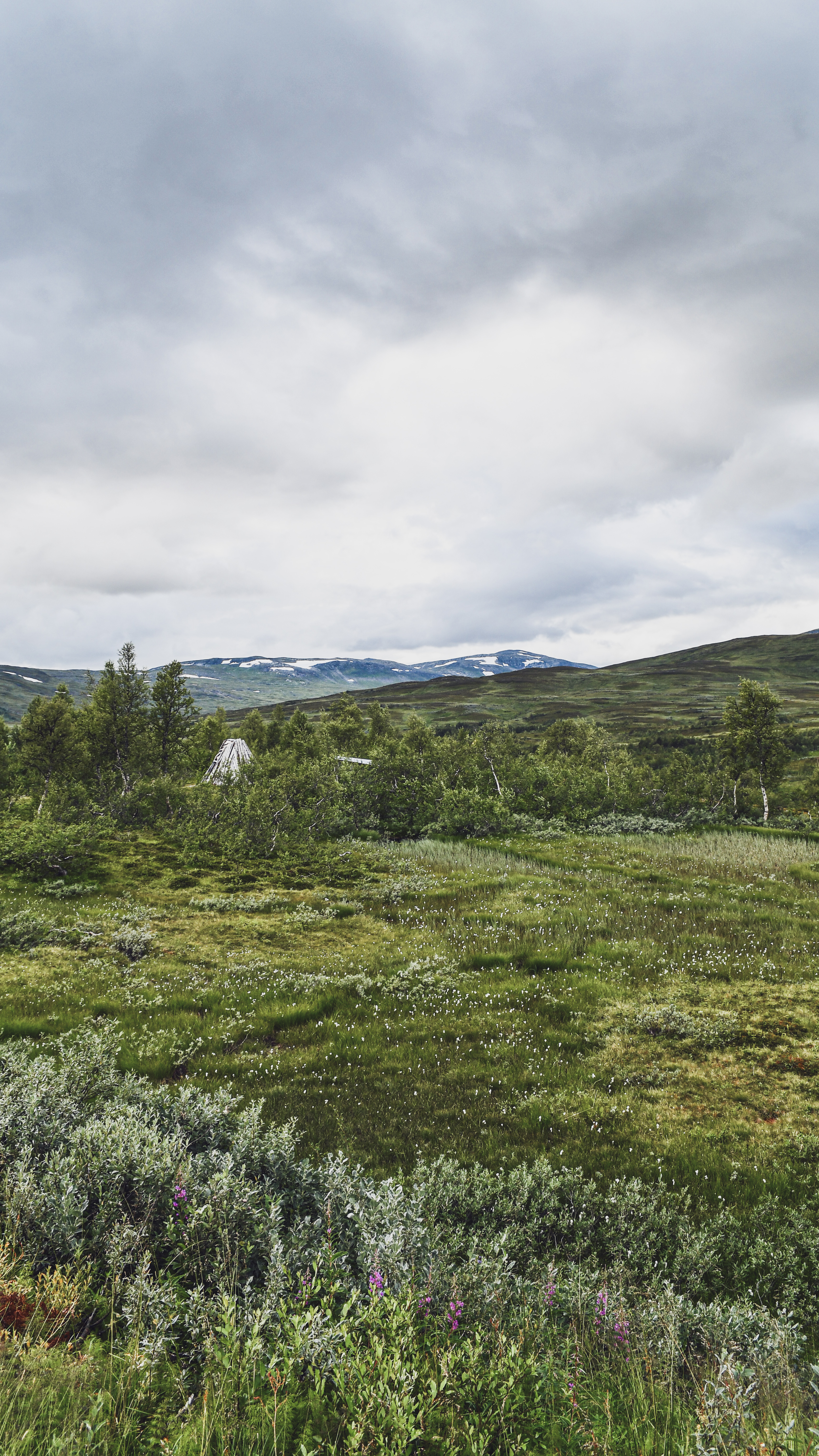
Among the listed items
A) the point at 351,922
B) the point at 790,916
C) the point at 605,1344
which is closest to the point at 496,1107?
the point at 605,1344

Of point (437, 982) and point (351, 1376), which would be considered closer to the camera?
point (351, 1376)

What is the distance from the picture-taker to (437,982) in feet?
45.1

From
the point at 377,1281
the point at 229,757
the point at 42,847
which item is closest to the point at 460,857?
the point at 42,847

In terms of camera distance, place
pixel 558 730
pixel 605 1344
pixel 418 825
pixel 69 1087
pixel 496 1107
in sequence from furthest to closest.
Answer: pixel 558 730 < pixel 418 825 < pixel 496 1107 < pixel 69 1087 < pixel 605 1344

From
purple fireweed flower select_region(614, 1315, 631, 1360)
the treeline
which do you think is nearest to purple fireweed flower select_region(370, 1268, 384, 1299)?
purple fireweed flower select_region(614, 1315, 631, 1360)

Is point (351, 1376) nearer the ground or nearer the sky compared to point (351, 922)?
nearer the sky

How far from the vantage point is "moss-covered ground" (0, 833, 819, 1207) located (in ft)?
26.2

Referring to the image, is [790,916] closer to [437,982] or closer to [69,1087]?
[437,982]

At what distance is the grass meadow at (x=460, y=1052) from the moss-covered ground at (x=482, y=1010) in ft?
0.20

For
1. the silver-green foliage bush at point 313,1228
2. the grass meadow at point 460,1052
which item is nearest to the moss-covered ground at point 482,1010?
the grass meadow at point 460,1052

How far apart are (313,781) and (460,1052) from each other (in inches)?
1167

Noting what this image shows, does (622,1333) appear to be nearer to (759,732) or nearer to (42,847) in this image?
(42,847)

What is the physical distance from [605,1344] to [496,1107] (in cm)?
466

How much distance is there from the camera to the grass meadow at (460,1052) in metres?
3.13
